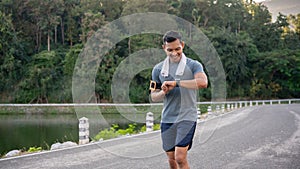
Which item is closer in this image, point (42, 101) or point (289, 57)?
point (42, 101)

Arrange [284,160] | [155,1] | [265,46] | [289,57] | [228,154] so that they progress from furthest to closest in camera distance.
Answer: [265,46] < [289,57] < [155,1] < [228,154] < [284,160]

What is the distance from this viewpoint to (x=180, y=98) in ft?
10.6

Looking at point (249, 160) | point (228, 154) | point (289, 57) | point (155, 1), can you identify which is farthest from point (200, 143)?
point (289, 57)

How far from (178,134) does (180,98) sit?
344 mm

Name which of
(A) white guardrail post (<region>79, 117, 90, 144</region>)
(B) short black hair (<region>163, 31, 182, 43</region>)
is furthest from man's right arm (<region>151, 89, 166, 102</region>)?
(A) white guardrail post (<region>79, 117, 90, 144</region>)

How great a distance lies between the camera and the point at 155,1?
3869 centimetres

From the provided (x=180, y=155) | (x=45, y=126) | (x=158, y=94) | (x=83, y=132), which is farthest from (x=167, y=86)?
(x=45, y=126)

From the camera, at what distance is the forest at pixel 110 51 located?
1617 inches

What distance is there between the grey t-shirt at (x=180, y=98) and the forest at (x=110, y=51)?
3123cm

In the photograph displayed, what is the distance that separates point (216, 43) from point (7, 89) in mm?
25770

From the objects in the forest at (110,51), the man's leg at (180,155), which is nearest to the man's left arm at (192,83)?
the man's leg at (180,155)

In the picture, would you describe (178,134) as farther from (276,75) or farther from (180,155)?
(276,75)

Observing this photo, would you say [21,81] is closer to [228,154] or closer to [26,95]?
[26,95]

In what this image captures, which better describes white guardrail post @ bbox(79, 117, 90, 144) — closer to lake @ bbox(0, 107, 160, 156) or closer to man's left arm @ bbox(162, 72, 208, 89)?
lake @ bbox(0, 107, 160, 156)
